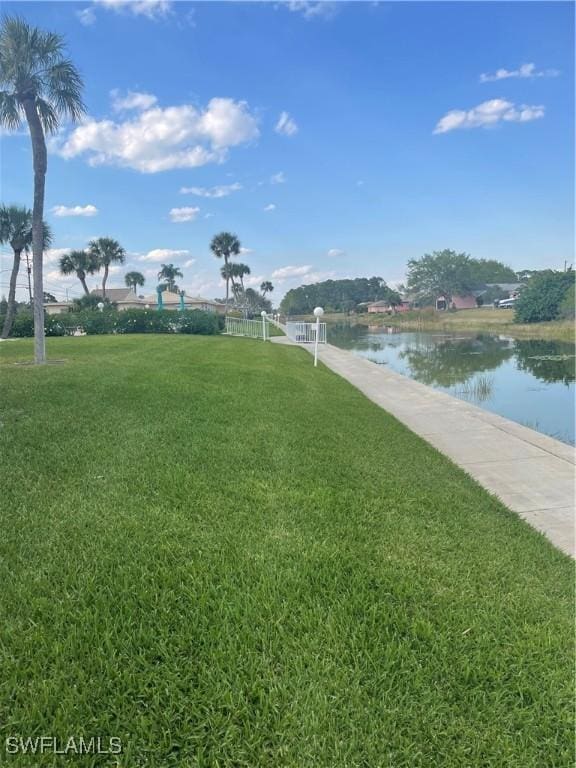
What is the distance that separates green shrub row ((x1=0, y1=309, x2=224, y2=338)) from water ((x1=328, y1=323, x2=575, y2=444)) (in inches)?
383

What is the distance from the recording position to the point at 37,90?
31.6 feet

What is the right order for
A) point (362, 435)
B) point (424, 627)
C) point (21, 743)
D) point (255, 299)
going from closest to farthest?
1. point (21, 743)
2. point (424, 627)
3. point (362, 435)
4. point (255, 299)

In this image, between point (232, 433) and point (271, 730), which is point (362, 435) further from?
point (271, 730)

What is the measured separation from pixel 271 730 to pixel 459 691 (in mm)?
758

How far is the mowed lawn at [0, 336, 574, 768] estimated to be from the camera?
1.58 metres

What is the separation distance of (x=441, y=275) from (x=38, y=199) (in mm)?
81797

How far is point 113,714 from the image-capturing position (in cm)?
159

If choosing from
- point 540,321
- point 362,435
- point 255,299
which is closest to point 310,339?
point 362,435

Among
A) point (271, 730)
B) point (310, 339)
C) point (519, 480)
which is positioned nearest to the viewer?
point (271, 730)

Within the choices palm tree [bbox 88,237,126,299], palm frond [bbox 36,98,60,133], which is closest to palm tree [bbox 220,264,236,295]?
palm tree [bbox 88,237,126,299]

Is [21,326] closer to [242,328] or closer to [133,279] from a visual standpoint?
[242,328]

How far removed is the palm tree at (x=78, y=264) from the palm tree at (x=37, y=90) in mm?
37678

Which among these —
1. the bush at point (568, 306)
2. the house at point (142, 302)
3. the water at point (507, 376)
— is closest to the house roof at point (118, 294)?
the house at point (142, 302)

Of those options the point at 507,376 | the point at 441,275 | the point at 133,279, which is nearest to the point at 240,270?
the point at 133,279
